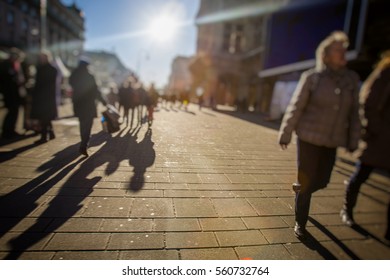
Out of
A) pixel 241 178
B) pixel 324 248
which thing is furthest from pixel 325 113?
pixel 241 178

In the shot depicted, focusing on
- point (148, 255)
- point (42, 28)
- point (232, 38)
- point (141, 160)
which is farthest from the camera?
point (232, 38)

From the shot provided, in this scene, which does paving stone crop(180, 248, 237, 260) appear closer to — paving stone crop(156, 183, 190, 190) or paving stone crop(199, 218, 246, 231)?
paving stone crop(199, 218, 246, 231)

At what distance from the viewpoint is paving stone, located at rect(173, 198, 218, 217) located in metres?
2.60

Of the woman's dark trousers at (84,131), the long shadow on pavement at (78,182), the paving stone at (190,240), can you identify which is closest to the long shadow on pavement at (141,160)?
the long shadow on pavement at (78,182)

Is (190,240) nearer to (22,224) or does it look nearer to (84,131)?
(22,224)

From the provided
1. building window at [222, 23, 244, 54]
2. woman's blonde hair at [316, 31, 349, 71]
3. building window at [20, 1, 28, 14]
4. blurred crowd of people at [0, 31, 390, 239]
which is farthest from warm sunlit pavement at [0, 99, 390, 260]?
building window at [20, 1, 28, 14]

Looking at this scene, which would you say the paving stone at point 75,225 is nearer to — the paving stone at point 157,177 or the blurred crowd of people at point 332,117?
the paving stone at point 157,177

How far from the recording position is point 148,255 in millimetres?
1965

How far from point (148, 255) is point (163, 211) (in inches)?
25.9

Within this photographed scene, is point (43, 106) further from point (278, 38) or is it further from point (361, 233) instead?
point (278, 38)

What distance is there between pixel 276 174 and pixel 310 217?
55.2 inches

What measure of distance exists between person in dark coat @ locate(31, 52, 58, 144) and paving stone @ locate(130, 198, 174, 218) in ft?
10.7
